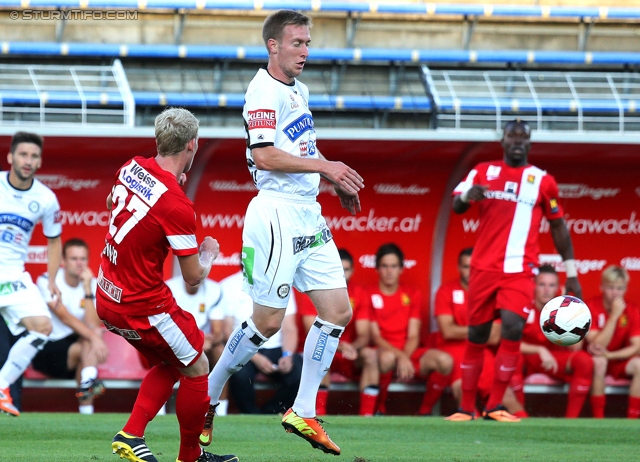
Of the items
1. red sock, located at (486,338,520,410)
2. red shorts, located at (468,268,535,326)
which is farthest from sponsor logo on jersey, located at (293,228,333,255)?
red sock, located at (486,338,520,410)

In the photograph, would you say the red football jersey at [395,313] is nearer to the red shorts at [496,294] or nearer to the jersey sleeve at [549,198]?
the red shorts at [496,294]

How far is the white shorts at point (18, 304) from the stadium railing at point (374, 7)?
5661 millimetres

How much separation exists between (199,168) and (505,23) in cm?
695

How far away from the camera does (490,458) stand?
5.16m

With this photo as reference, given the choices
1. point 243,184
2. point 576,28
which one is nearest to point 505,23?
point 576,28

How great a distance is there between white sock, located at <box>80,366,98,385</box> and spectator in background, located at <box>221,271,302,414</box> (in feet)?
3.79

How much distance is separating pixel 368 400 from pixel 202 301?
1.71m

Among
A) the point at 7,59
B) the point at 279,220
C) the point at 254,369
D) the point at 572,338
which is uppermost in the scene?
the point at 7,59

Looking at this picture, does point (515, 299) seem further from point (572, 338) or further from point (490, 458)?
point (490, 458)

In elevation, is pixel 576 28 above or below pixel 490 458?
above

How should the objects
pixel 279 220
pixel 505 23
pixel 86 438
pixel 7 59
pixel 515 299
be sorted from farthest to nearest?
pixel 505 23
pixel 7 59
pixel 515 299
pixel 86 438
pixel 279 220

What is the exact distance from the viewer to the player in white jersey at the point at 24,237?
7.71 metres

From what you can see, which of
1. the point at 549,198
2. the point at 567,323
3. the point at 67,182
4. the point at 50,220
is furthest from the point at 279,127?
the point at 67,182

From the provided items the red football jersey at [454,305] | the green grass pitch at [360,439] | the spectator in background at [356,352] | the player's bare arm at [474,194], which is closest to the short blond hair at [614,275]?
the red football jersey at [454,305]
